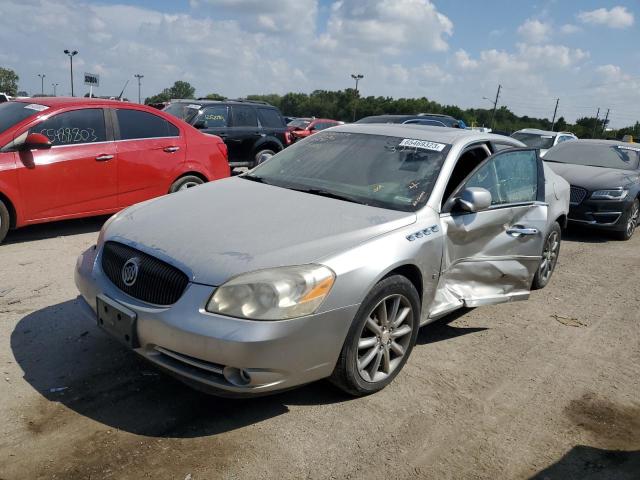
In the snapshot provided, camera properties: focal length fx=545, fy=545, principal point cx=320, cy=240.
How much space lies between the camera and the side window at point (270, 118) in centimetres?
1170

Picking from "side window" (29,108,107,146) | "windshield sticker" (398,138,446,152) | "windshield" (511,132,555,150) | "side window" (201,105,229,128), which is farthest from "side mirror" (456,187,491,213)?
"windshield" (511,132,555,150)

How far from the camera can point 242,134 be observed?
36.6ft

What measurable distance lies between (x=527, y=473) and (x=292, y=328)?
4.66 feet

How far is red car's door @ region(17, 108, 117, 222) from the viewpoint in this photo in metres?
5.86

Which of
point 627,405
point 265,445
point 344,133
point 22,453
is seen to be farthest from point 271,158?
point 627,405

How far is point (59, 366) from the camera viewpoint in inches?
135

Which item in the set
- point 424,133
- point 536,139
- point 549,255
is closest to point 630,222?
point 549,255

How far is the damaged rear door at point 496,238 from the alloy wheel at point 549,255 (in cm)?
97

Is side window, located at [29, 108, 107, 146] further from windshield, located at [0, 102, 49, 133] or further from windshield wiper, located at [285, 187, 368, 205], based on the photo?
windshield wiper, located at [285, 187, 368, 205]

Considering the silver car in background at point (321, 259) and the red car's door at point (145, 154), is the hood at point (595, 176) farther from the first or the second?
the red car's door at point (145, 154)

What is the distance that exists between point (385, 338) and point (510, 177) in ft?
6.89

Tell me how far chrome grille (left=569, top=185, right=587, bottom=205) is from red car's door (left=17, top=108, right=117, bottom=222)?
265 inches

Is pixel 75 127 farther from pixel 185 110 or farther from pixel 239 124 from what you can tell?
pixel 239 124

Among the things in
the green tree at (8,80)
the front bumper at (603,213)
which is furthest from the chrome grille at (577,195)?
the green tree at (8,80)
